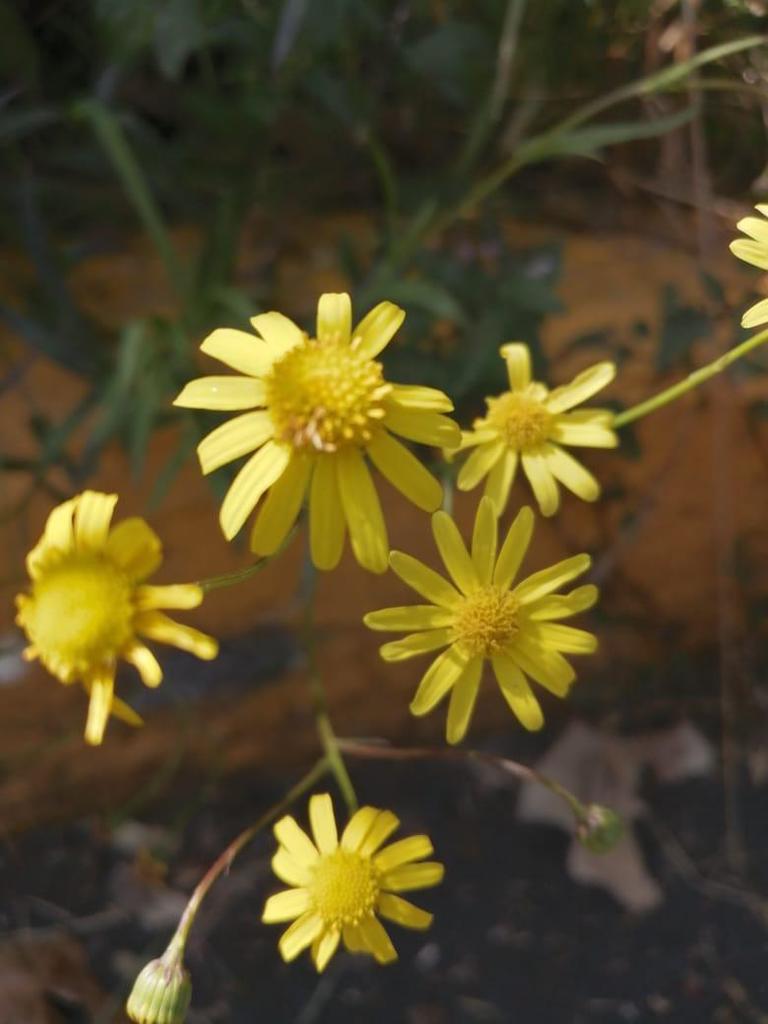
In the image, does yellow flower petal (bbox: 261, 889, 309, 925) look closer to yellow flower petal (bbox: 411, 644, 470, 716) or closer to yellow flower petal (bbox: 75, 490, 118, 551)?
yellow flower petal (bbox: 411, 644, 470, 716)

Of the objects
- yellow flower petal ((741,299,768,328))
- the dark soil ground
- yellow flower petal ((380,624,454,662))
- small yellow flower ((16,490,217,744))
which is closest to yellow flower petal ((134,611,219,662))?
small yellow flower ((16,490,217,744))

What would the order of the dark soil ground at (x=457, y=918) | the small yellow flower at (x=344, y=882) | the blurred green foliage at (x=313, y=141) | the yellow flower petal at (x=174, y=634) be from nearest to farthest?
the yellow flower petal at (x=174, y=634)
the small yellow flower at (x=344, y=882)
the blurred green foliage at (x=313, y=141)
the dark soil ground at (x=457, y=918)

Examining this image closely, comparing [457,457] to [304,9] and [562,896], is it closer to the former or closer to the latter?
[304,9]

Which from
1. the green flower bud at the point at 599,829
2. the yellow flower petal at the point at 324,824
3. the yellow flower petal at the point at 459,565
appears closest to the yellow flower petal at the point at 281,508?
the yellow flower petal at the point at 459,565

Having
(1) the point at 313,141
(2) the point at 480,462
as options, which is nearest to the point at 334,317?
(2) the point at 480,462

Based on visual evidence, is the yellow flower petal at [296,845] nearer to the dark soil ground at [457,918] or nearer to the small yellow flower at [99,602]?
the small yellow flower at [99,602]

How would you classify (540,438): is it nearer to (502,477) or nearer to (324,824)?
(502,477)
